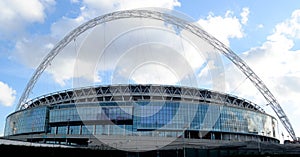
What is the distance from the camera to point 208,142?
81125 millimetres

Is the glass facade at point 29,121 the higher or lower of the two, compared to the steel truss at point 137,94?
lower

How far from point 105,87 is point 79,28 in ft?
65.0

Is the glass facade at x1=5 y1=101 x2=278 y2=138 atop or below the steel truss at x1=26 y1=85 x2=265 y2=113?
below

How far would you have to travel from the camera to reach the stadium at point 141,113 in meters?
85.5

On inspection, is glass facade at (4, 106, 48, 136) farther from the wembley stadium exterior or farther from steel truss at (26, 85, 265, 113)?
steel truss at (26, 85, 265, 113)

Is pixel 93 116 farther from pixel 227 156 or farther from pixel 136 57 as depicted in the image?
pixel 227 156

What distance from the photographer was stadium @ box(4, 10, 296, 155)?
85500mm

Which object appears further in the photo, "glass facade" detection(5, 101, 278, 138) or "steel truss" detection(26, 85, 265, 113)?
"steel truss" detection(26, 85, 265, 113)

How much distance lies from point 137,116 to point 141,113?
4.93ft

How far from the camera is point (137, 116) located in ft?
283

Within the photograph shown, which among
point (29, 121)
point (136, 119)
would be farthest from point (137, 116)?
point (29, 121)

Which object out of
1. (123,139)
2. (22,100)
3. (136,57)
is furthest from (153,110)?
(22,100)

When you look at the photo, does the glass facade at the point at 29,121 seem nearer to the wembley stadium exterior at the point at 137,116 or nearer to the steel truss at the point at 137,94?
the wembley stadium exterior at the point at 137,116

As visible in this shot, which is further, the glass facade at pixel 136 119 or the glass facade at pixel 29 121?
the glass facade at pixel 29 121
